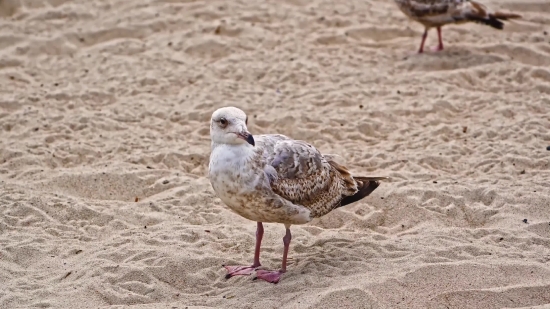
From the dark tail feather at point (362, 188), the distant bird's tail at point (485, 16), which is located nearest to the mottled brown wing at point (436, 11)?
the distant bird's tail at point (485, 16)

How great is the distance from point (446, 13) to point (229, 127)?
6.09m

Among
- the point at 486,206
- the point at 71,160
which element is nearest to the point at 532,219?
the point at 486,206

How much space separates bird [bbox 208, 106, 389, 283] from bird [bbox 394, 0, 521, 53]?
5052 millimetres

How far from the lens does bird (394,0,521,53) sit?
1064cm

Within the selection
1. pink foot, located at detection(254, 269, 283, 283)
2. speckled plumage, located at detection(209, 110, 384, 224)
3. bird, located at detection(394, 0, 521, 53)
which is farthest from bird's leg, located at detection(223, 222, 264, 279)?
bird, located at detection(394, 0, 521, 53)

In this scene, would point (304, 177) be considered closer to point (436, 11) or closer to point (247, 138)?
point (247, 138)

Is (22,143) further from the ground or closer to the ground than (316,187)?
closer to the ground

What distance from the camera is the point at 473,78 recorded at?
9.98 metres

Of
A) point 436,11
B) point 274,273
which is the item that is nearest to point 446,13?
point 436,11

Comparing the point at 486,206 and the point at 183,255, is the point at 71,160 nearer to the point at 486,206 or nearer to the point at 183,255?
Result: the point at 183,255

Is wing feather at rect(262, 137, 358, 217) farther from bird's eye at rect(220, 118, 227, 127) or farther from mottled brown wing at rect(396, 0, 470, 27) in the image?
mottled brown wing at rect(396, 0, 470, 27)

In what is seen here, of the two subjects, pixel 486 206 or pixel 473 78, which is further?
pixel 473 78

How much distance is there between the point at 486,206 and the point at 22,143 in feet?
15.9

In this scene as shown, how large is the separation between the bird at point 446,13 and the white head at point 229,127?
581cm
